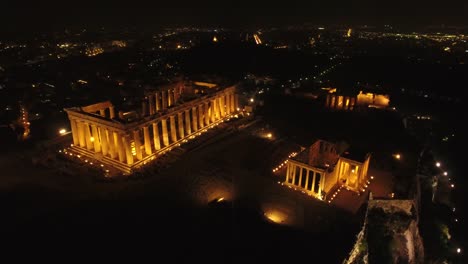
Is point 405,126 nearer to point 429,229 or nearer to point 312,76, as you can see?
point 429,229

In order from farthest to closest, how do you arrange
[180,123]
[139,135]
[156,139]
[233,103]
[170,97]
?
[233,103]
[170,97]
[180,123]
[156,139]
[139,135]

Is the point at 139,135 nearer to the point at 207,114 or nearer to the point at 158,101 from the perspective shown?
the point at 158,101

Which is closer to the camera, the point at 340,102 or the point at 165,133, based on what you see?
the point at 165,133

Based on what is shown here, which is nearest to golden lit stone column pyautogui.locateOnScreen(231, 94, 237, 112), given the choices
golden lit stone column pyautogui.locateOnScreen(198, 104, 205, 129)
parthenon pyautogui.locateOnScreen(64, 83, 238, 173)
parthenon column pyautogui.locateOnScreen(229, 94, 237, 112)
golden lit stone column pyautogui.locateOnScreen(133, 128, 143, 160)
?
parthenon column pyautogui.locateOnScreen(229, 94, 237, 112)

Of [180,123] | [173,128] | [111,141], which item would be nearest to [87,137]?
[111,141]

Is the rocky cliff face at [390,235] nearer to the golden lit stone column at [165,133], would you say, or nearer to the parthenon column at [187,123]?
the golden lit stone column at [165,133]

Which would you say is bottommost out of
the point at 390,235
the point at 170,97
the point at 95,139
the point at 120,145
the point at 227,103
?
the point at 390,235

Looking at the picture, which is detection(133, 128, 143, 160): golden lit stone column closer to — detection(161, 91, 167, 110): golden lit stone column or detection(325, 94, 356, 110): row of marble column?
detection(161, 91, 167, 110): golden lit stone column
